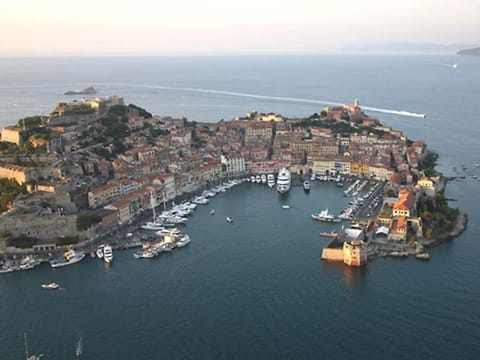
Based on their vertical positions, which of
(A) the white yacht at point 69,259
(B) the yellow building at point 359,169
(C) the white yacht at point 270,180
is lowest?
(A) the white yacht at point 69,259

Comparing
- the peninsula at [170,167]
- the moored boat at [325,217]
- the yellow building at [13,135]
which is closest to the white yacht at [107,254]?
the peninsula at [170,167]

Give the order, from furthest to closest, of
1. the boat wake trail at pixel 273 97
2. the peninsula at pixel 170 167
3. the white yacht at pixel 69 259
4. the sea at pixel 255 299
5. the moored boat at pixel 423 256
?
the boat wake trail at pixel 273 97
the peninsula at pixel 170 167
the white yacht at pixel 69 259
the moored boat at pixel 423 256
the sea at pixel 255 299

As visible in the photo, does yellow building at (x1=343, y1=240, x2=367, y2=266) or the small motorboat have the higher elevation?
yellow building at (x1=343, y1=240, x2=367, y2=266)

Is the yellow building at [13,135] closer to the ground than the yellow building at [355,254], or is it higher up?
higher up

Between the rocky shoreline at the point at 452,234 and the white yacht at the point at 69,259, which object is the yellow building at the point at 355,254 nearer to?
the rocky shoreline at the point at 452,234

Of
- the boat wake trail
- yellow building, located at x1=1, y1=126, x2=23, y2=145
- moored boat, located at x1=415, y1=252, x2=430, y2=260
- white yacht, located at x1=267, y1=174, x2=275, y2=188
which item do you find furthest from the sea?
the boat wake trail

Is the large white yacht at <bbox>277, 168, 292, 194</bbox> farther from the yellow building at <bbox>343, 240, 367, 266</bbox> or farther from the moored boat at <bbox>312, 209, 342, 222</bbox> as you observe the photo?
the yellow building at <bbox>343, 240, 367, 266</bbox>

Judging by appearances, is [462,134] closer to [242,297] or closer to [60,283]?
[242,297]

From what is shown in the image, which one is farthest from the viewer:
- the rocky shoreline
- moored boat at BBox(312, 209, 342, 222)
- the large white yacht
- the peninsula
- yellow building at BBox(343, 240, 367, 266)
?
the large white yacht

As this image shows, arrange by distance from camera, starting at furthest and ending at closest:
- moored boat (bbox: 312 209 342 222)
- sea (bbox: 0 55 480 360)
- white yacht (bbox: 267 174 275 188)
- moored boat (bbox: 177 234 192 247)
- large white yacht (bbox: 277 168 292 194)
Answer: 1. white yacht (bbox: 267 174 275 188)
2. large white yacht (bbox: 277 168 292 194)
3. moored boat (bbox: 312 209 342 222)
4. moored boat (bbox: 177 234 192 247)
5. sea (bbox: 0 55 480 360)

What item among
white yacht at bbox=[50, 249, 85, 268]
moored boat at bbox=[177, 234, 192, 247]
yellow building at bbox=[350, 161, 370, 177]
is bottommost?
white yacht at bbox=[50, 249, 85, 268]
